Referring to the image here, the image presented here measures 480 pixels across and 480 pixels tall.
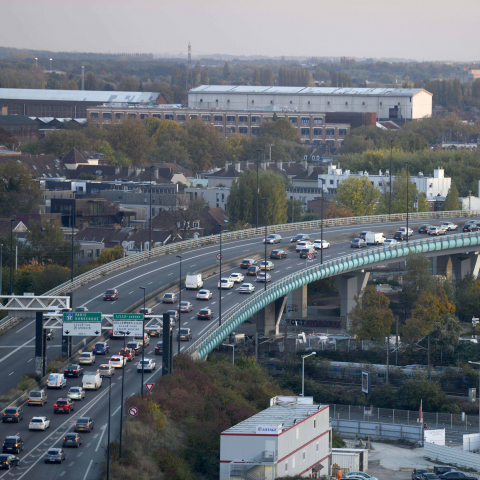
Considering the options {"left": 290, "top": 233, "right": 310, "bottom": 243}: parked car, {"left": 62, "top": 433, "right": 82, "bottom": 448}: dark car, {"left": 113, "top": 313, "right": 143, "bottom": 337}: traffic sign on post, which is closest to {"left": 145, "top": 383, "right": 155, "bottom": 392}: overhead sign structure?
{"left": 113, "top": 313, "right": 143, "bottom": 337}: traffic sign on post

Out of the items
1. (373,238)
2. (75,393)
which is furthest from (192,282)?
(75,393)

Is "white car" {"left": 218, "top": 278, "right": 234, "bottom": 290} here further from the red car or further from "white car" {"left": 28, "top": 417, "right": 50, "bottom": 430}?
"white car" {"left": 28, "top": 417, "right": 50, "bottom": 430}

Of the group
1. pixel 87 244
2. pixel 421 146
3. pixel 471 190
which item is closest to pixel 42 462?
pixel 87 244

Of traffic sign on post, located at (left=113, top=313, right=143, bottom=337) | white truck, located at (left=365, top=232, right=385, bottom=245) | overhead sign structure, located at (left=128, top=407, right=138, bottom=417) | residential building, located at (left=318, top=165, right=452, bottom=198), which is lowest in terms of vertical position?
overhead sign structure, located at (left=128, top=407, right=138, bottom=417)

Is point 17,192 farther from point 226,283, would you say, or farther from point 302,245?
point 226,283

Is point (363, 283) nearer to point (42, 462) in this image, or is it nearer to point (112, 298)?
point (112, 298)
